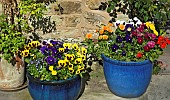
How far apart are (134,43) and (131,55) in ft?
0.41

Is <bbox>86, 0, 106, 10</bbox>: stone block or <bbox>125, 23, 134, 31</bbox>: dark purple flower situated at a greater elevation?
<bbox>86, 0, 106, 10</bbox>: stone block

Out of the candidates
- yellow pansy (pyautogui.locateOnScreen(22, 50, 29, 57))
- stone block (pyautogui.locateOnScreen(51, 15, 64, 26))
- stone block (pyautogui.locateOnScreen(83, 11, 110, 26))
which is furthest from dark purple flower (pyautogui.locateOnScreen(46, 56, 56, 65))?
stone block (pyautogui.locateOnScreen(83, 11, 110, 26))

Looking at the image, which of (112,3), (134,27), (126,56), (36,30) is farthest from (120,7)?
(36,30)

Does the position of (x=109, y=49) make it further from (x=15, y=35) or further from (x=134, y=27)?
(x=15, y=35)

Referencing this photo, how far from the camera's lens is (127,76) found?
11.3 ft

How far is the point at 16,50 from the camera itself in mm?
3510

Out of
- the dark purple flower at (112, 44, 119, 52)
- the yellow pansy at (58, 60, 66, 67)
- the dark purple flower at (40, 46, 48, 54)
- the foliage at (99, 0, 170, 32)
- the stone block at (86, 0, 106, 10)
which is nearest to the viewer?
the yellow pansy at (58, 60, 66, 67)

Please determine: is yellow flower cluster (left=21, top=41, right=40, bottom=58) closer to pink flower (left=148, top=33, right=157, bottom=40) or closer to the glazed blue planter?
the glazed blue planter

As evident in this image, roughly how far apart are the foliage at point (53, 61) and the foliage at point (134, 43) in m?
0.31

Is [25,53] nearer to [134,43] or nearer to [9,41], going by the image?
[9,41]

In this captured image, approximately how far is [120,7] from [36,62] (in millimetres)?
1166

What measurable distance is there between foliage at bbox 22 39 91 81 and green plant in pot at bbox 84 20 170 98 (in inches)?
12.2

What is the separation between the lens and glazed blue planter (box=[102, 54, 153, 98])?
3.42 m

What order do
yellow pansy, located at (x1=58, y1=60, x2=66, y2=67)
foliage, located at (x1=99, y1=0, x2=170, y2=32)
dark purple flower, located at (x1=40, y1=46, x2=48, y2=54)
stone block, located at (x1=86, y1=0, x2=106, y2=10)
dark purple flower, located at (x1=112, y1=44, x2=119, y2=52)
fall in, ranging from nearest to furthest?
yellow pansy, located at (x1=58, y1=60, x2=66, y2=67) < dark purple flower, located at (x1=40, y1=46, x2=48, y2=54) < dark purple flower, located at (x1=112, y1=44, x2=119, y2=52) < foliage, located at (x1=99, y1=0, x2=170, y2=32) < stone block, located at (x1=86, y1=0, x2=106, y2=10)
